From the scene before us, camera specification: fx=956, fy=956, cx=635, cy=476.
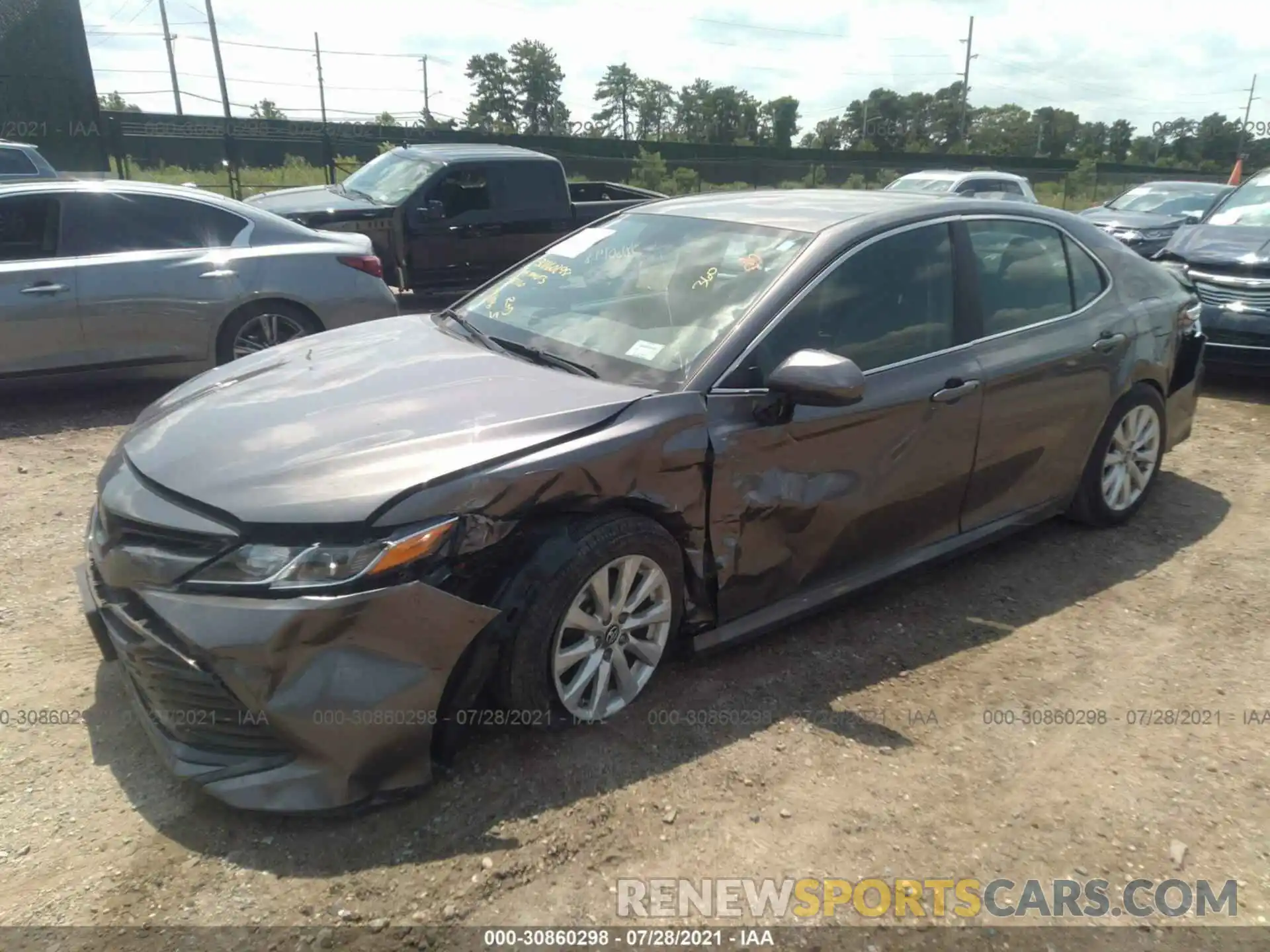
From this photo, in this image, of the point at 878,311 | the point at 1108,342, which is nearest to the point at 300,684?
the point at 878,311

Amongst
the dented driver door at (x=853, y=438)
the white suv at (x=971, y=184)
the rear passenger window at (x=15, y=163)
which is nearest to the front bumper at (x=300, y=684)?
the dented driver door at (x=853, y=438)

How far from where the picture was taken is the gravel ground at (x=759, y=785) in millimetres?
2404

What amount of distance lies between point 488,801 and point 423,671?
449 mm

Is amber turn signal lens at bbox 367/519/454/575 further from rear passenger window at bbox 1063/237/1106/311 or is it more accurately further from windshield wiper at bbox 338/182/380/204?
windshield wiper at bbox 338/182/380/204

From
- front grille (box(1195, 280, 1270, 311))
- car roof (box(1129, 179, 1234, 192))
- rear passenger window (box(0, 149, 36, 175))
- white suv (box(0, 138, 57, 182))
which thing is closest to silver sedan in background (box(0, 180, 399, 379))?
white suv (box(0, 138, 57, 182))

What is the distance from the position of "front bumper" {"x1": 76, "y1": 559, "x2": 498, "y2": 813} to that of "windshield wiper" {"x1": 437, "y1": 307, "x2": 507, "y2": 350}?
51.9 inches

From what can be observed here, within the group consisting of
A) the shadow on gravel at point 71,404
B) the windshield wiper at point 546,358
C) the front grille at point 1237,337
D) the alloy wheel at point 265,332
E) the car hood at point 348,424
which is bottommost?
the shadow on gravel at point 71,404

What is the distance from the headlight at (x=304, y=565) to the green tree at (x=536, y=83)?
77.1m

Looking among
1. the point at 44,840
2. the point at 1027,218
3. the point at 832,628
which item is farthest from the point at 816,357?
the point at 44,840

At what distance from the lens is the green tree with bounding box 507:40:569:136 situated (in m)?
75.1

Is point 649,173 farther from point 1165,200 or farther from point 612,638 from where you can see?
point 612,638

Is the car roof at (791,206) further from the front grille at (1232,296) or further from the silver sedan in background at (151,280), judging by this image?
the front grille at (1232,296)

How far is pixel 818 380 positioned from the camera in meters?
3.03

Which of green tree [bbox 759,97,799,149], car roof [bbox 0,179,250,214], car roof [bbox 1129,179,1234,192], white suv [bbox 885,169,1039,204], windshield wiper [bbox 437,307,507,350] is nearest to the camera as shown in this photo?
windshield wiper [bbox 437,307,507,350]
